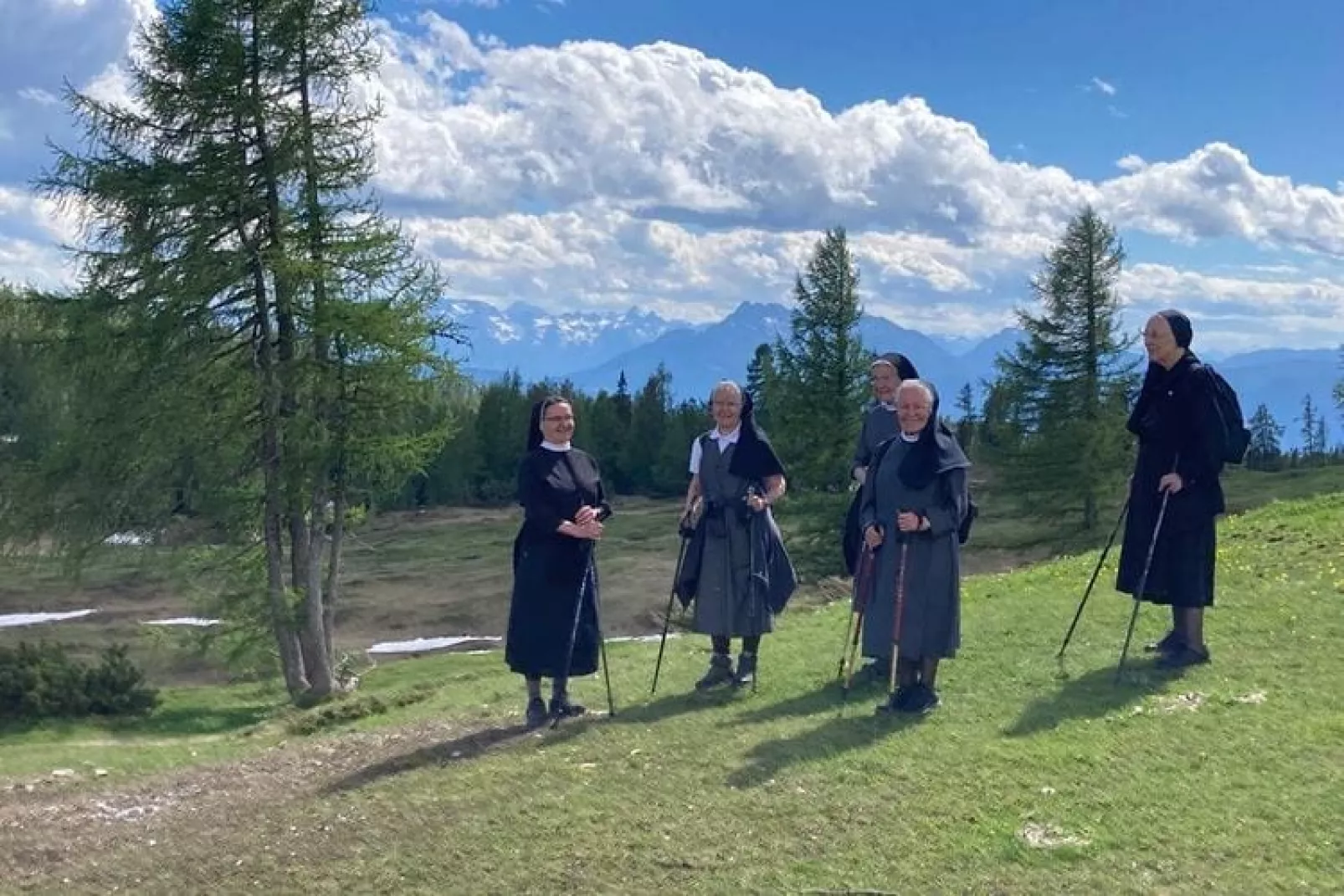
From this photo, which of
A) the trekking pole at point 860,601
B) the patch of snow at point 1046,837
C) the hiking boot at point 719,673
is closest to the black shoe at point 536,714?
the hiking boot at point 719,673

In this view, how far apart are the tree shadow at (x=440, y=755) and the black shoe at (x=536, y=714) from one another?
7 cm

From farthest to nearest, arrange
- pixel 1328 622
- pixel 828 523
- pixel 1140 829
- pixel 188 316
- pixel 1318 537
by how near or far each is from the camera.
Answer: pixel 828 523 < pixel 188 316 < pixel 1318 537 < pixel 1328 622 < pixel 1140 829

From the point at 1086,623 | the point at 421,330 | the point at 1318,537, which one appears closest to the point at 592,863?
the point at 1086,623

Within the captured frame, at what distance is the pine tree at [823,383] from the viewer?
153ft

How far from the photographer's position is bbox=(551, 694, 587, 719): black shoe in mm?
11062

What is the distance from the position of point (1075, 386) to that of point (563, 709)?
4124 centimetres

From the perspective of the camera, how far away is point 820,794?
8.12m

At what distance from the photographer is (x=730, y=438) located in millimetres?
11125

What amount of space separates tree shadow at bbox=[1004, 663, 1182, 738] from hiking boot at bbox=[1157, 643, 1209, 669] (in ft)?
0.27

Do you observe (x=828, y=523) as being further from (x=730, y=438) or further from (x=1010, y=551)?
(x=730, y=438)

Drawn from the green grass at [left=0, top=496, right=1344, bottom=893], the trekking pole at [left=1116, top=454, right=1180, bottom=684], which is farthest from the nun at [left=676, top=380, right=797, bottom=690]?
the trekking pole at [left=1116, top=454, right=1180, bottom=684]

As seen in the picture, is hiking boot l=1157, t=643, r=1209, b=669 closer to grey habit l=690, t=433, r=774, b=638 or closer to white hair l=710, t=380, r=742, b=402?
grey habit l=690, t=433, r=774, b=638

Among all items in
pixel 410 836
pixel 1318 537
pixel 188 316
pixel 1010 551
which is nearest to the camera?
pixel 410 836

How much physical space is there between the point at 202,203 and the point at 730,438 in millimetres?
16843
